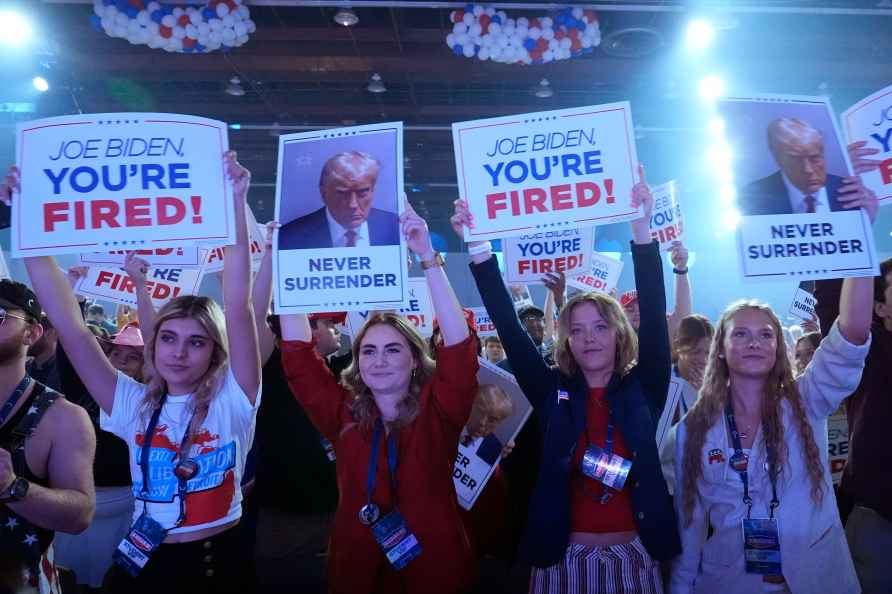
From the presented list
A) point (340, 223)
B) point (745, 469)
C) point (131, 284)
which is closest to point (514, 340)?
point (340, 223)

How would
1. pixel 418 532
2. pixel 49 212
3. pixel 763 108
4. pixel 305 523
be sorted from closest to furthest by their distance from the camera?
pixel 418 532, pixel 49 212, pixel 763 108, pixel 305 523

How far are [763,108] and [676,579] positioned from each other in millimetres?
1708

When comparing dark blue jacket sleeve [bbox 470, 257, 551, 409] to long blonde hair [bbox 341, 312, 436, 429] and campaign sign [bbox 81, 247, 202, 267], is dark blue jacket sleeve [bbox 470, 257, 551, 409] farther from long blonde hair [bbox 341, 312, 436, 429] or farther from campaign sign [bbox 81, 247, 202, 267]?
campaign sign [bbox 81, 247, 202, 267]

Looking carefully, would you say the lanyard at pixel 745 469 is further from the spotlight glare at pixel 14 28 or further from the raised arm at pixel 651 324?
the spotlight glare at pixel 14 28

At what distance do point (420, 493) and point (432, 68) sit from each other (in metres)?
8.26

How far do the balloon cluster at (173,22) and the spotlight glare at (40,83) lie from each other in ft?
14.4

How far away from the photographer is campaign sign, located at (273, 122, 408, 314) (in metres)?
2.36

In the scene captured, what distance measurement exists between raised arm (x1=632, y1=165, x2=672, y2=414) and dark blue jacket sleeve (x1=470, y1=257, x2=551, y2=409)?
0.35m

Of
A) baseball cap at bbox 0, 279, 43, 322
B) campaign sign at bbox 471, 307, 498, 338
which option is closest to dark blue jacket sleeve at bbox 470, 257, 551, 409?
baseball cap at bbox 0, 279, 43, 322

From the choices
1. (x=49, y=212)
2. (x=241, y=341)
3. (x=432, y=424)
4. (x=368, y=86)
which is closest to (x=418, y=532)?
(x=432, y=424)

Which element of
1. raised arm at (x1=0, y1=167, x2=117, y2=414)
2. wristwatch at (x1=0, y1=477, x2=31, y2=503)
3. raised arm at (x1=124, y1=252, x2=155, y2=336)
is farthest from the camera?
raised arm at (x1=124, y1=252, x2=155, y2=336)

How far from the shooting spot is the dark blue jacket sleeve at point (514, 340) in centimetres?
242

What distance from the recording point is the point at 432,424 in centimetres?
224

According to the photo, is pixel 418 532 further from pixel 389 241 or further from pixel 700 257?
pixel 700 257
